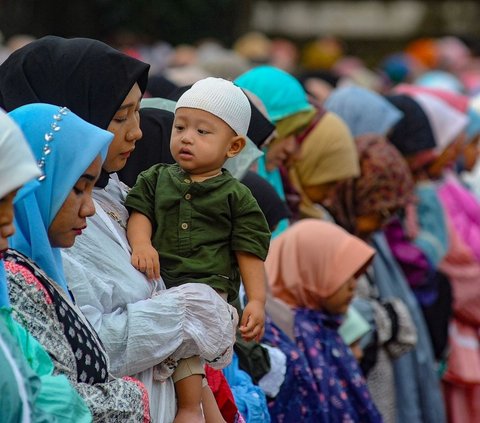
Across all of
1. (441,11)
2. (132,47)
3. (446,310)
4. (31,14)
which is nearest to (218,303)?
(446,310)

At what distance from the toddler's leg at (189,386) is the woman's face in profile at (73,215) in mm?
553

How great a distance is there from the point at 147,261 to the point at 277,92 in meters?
2.65

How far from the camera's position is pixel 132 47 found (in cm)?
1689

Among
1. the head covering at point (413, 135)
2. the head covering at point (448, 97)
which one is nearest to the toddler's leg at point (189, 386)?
the head covering at point (413, 135)

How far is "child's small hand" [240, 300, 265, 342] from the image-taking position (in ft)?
13.1

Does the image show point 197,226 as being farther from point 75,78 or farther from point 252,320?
point 75,78

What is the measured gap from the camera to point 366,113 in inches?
311

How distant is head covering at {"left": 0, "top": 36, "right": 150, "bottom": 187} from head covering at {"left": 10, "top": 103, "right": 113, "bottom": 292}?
44 centimetres

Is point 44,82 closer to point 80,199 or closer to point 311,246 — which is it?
point 80,199

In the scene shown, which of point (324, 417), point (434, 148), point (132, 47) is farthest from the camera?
point (132, 47)

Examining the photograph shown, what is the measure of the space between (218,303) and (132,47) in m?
13.4

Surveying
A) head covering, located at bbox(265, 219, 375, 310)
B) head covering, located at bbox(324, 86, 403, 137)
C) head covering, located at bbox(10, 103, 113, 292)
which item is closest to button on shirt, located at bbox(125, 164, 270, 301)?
head covering, located at bbox(10, 103, 113, 292)

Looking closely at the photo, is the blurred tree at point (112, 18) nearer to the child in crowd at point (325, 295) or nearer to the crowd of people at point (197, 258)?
the crowd of people at point (197, 258)

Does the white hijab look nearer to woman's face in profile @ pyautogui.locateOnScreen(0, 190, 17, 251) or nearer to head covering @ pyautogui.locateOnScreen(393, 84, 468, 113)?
woman's face in profile @ pyautogui.locateOnScreen(0, 190, 17, 251)
